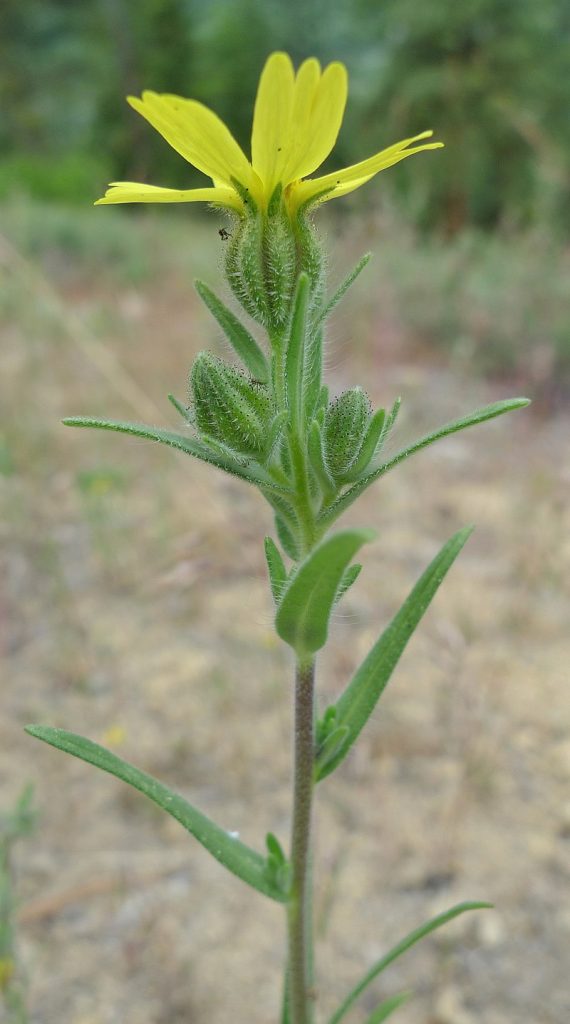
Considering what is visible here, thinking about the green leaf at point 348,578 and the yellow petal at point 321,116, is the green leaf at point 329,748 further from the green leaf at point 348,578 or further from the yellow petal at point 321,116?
the yellow petal at point 321,116

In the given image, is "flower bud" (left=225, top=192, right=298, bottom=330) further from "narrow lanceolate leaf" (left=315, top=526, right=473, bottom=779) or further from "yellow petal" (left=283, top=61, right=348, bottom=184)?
"narrow lanceolate leaf" (left=315, top=526, right=473, bottom=779)

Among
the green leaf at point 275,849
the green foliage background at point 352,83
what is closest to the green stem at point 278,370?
the green leaf at point 275,849

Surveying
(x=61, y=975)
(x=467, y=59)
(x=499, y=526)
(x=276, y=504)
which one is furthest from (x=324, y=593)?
(x=467, y=59)

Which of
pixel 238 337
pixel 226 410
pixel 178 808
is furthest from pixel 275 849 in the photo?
pixel 238 337

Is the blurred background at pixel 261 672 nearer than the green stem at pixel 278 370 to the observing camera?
No

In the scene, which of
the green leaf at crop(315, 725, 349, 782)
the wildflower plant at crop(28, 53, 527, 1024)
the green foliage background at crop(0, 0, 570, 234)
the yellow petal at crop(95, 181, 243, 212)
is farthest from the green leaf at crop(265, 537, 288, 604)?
the green foliage background at crop(0, 0, 570, 234)

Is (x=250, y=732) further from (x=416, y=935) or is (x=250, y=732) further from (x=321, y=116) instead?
(x=321, y=116)
